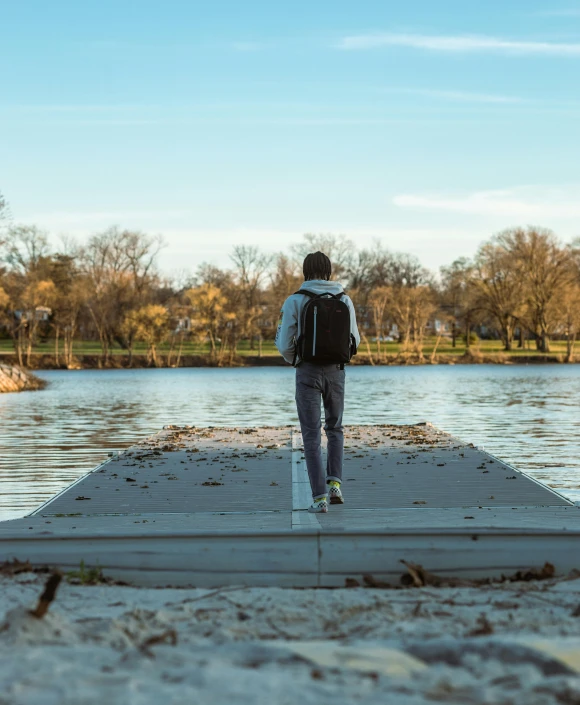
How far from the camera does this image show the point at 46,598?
160 inches

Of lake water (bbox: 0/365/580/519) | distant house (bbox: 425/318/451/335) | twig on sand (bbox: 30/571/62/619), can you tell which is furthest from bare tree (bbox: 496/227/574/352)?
twig on sand (bbox: 30/571/62/619)

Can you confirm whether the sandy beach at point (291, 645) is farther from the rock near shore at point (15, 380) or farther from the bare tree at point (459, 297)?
the bare tree at point (459, 297)

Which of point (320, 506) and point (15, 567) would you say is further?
point (320, 506)

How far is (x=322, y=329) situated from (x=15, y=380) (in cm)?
4053

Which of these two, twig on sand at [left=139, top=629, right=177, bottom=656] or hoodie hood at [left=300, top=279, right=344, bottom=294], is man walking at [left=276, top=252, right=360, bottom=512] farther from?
twig on sand at [left=139, top=629, right=177, bottom=656]

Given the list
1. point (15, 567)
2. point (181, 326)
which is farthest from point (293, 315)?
point (181, 326)

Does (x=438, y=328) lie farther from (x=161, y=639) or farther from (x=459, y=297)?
(x=161, y=639)

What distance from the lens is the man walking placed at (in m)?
6.85

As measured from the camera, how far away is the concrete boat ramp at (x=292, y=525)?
4930 millimetres

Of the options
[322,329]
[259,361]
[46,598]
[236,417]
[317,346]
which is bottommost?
[259,361]

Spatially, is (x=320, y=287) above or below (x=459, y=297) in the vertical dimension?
below

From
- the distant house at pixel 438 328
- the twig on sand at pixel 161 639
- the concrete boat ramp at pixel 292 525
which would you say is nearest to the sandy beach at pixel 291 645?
the twig on sand at pixel 161 639

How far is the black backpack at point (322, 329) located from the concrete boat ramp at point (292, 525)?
3.70 ft

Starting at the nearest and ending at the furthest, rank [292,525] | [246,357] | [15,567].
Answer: [15,567], [292,525], [246,357]
